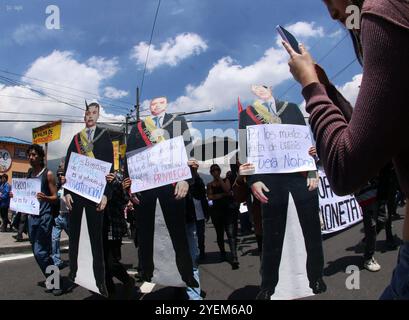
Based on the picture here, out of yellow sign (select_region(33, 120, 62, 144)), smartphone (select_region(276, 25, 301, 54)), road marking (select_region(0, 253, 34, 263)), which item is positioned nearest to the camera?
smartphone (select_region(276, 25, 301, 54))

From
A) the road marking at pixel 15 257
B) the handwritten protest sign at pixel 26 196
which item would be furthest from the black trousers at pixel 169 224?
the road marking at pixel 15 257

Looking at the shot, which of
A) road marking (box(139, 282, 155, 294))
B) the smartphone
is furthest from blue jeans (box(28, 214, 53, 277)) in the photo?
the smartphone

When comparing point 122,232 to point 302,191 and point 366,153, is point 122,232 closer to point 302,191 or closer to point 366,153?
point 302,191

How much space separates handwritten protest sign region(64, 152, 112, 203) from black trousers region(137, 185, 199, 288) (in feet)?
1.65

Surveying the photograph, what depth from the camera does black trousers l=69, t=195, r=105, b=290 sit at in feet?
13.2

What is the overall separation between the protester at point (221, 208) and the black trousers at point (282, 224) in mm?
3174

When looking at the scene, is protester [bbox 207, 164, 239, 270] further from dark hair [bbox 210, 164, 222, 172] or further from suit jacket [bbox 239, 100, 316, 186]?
suit jacket [bbox 239, 100, 316, 186]

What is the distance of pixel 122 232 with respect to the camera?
4.50m

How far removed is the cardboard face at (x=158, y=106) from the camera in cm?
411

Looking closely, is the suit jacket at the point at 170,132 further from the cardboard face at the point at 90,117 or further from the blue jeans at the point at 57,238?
the blue jeans at the point at 57,238

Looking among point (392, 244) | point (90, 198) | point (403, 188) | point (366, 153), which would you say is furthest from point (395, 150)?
point (392, 244)

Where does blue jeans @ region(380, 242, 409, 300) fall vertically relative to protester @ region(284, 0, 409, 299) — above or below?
below

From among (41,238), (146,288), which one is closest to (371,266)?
(146,288)
